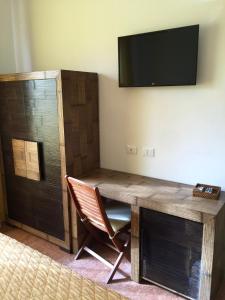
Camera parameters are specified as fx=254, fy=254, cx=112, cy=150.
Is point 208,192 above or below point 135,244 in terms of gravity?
above

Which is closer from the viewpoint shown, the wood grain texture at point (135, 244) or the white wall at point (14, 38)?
the wood grain texture at point (135, 244)

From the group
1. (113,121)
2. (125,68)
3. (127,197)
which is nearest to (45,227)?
(127,197)

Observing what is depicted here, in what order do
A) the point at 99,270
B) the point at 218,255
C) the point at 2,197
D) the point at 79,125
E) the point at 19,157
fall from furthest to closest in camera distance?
1. the point at 2,197
2. the point at 19,157
3. the point at 79,125
4. the point at 99,270
5. the point at 218,255

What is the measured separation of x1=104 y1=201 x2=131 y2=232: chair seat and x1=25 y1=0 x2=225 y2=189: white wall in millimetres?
370

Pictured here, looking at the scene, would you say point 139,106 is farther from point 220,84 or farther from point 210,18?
point 210,18

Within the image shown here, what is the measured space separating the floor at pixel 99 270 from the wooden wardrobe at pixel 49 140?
0.28ft

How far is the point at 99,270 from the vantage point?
7.38 feet

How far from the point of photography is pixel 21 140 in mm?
2529

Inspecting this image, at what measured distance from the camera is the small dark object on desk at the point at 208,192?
185cm

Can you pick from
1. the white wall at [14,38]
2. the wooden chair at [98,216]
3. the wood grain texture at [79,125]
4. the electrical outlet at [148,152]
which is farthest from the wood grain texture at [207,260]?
the white wall at [14,38]

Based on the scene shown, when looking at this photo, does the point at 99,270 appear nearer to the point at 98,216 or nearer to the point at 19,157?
the point at 98,216

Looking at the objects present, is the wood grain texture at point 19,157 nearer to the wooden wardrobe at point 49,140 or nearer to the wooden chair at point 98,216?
the wooden wardrobe at point 49,140

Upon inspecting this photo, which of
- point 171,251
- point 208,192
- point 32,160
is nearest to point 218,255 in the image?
point 171,251

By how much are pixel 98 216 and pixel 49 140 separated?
85 centimetres
